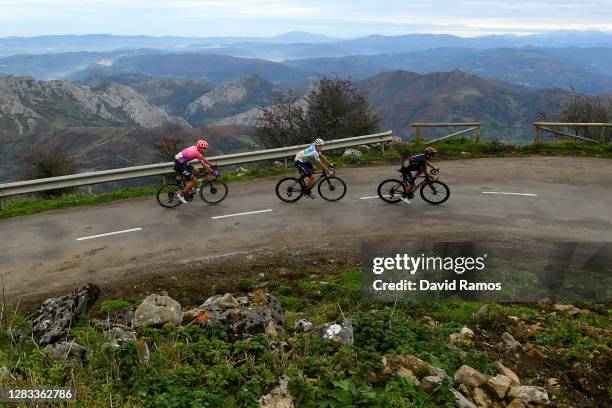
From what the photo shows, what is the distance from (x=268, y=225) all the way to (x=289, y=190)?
2.04 meters

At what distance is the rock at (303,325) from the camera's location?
6.93 metres

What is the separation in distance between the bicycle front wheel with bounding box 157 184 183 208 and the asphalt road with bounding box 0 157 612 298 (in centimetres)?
29

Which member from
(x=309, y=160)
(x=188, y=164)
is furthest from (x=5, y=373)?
(x=309, y=160)

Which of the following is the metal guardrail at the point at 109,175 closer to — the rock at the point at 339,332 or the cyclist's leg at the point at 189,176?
the cyclist's leg at the point at 189,176

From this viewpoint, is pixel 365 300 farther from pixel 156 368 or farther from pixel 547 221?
pixel 547 221

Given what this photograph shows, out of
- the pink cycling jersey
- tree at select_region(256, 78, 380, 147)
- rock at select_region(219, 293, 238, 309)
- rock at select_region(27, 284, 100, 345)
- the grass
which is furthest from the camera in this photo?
tree at select_region(256, 78, 380, 147)

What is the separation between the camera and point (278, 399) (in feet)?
16.3

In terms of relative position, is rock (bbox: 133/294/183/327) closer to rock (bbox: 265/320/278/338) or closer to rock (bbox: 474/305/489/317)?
rock (bbox: 265/320/278/338)

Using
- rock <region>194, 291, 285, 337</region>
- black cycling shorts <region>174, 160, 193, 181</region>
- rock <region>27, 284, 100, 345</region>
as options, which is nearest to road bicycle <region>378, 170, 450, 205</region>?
black cycling shorts <region>174, 160, 193, 181</region>

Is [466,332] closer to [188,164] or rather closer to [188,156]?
[188,156]

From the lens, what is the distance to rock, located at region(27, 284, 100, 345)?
675cm

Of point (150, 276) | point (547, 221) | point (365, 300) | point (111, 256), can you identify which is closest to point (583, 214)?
point (547, 221)

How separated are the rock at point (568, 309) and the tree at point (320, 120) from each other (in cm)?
2162

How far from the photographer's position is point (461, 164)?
62.3 ft
